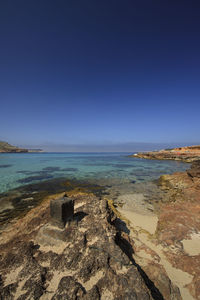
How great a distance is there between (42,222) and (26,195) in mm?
7976

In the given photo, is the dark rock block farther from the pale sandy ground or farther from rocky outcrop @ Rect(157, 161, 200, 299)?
rocky outcrop @ Rect(157, 161, 200, 299)

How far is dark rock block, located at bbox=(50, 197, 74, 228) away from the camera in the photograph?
13.2 feet

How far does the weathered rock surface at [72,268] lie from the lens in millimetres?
2396

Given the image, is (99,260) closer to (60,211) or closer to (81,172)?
(60,211)

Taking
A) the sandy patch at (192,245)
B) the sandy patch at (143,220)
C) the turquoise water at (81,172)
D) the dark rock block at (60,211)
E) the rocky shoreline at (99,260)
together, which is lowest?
the turquoise water at (81,172)

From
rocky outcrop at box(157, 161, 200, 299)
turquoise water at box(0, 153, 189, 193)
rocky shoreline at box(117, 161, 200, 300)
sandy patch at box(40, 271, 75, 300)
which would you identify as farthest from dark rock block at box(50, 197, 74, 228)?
turquoise water at box(0, 153, 189, 193)

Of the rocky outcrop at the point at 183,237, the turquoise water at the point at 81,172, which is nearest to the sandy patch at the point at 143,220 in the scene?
the rocky outcrop at the point at 183,237

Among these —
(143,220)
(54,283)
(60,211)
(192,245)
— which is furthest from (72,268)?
(143,220)

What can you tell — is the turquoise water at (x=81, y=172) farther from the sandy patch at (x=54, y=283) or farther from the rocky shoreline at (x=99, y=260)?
the sandy patch at (x=54, y=283)

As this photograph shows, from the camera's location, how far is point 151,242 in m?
5.24

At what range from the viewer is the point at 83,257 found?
322 centimetres

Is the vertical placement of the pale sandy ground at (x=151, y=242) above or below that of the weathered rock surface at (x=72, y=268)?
below

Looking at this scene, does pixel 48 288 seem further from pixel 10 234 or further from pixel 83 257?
pixel 10 234

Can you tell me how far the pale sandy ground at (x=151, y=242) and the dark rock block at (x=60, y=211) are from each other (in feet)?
8.89
